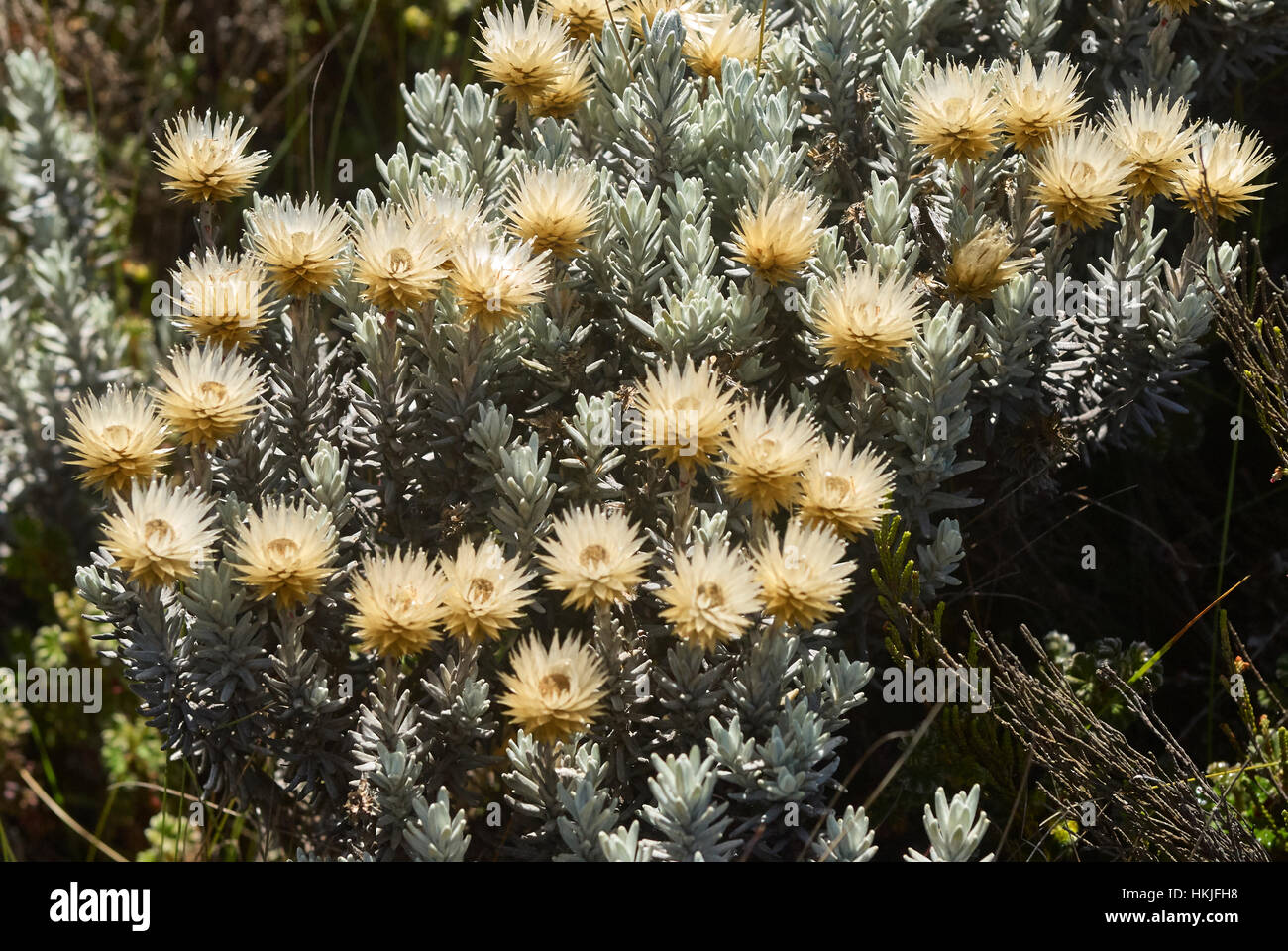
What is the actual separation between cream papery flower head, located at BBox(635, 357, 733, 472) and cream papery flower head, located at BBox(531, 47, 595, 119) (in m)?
0.83

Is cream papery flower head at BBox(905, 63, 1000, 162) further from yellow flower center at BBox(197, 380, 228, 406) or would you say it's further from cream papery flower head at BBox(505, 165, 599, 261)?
yellow flower center at BBox(197, 380, 228, 406)

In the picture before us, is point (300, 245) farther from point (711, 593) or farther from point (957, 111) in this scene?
point (957, 111)

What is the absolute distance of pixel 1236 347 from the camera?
2426 millimetres

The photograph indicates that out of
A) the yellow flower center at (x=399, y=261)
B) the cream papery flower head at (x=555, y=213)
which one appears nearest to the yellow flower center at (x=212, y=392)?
the yellow flower center at (x=399, y=261)

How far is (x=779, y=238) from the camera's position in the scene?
227cm

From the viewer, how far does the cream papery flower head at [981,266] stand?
96.1 inches

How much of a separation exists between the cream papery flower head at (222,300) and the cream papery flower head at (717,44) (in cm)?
110

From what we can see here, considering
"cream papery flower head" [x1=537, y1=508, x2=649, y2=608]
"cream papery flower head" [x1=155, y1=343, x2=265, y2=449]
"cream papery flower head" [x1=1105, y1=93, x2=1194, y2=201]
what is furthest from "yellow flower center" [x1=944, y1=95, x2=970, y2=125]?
"cream papery flower head" [x1=155, y1=343, x2=265, y2=449]

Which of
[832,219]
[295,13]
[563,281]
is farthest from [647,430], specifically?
[295,13]

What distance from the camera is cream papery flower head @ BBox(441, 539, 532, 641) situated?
2049mm

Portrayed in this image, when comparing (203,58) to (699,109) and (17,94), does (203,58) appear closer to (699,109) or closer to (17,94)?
(17,94)

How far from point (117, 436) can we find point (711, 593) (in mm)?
1137

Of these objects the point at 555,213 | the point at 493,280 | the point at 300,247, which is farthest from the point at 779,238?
the point at 300,247
